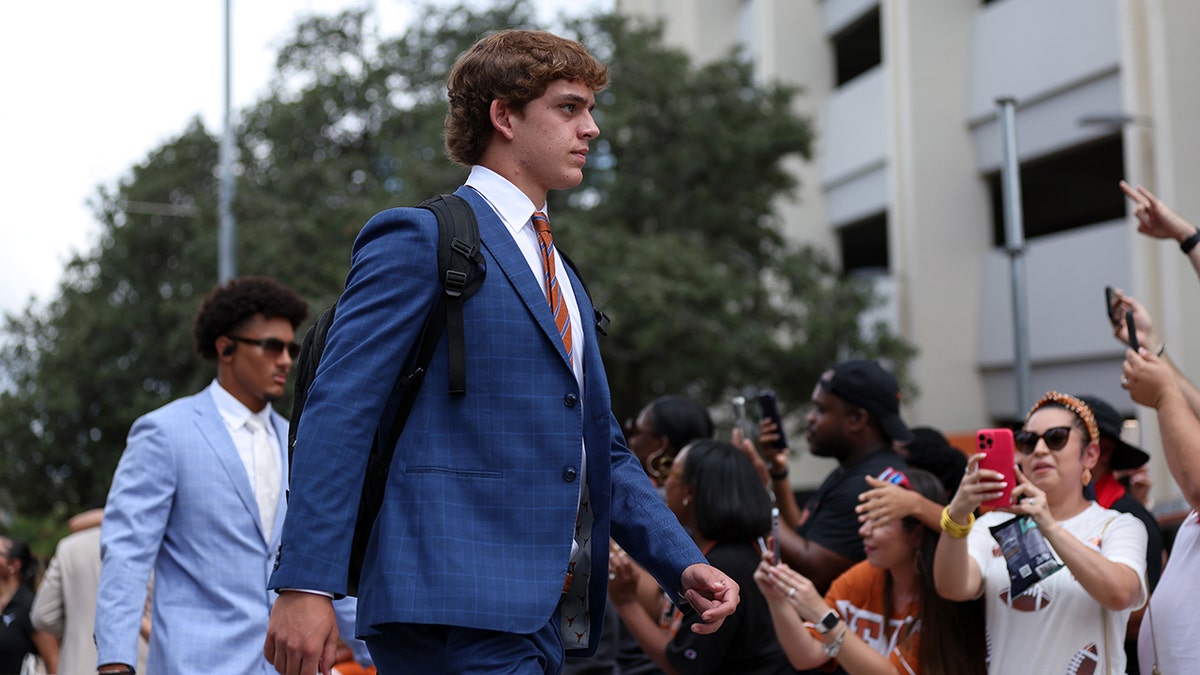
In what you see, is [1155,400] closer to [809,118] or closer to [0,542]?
[0,542]

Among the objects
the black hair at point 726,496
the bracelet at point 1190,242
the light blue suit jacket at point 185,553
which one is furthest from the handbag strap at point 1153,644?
the light blue suit jacket at point 185,553

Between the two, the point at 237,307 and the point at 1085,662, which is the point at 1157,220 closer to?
the point at 1085,662

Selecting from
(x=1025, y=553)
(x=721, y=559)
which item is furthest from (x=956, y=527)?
(x=721, y=559)

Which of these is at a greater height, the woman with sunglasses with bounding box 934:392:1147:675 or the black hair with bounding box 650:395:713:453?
the black hair with bounding box 650:395:713:453

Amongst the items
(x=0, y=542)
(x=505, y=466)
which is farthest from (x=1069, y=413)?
(x=0, y=542)

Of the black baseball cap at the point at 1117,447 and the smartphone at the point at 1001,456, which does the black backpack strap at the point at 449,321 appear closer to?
the smartphone at the point at 1001,456

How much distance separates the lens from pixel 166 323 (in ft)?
72.3

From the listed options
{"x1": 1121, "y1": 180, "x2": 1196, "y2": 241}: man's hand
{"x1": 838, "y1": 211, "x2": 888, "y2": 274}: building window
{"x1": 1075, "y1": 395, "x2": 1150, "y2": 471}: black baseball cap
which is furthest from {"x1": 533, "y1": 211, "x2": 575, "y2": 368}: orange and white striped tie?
{"x1": 838, "y1": 211, "x2": 888, "y2": 274}: building window

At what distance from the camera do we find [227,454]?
175 inches

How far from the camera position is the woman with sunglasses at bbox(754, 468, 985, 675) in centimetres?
451

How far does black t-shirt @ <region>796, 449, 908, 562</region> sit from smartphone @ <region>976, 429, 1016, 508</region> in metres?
1.42

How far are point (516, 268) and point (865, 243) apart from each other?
2451cm

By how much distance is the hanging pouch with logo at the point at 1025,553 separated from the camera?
4.04 metres

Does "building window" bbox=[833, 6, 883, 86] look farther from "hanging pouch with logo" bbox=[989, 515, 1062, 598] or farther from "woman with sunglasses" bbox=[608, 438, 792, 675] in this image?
"hanging pouch with logo" bbox=[989, 515, 1062, 598]
